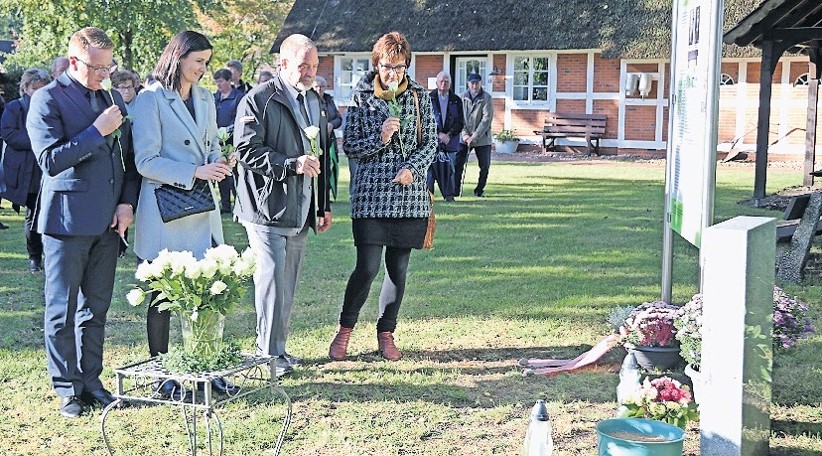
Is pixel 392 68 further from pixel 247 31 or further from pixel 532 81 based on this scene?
pixel 247 31

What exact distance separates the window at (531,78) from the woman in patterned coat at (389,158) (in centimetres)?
2232

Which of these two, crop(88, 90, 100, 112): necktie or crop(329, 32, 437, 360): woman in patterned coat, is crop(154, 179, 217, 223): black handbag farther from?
crop(329, 32, 437, 360): woman in patterned coat

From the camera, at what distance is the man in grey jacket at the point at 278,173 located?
18.9 feet

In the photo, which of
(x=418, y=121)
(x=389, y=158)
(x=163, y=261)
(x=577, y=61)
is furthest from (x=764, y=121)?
(x=163, y=261)

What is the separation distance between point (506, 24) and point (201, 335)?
24.9m

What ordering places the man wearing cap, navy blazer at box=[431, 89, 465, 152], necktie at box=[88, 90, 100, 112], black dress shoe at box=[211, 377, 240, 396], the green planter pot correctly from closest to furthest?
the green planter pot < necktie at box=[88, 90, 100, 112] < black dress shoe at box=[211, 377, 240, 396] < navy blazer at box=[431, 89, 465, 152] < the man wearing cap

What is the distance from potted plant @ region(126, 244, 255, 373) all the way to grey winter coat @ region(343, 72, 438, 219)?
83.6 inches

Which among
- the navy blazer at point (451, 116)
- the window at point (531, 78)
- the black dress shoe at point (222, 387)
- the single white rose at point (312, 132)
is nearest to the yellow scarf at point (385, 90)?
the single white rose at point (312, 132)

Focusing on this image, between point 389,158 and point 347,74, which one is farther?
point 347,74

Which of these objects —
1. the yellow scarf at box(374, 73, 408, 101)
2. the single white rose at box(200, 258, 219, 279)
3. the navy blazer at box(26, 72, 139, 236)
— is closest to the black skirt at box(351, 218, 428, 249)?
the yellow scarf at box(374, 73, 408, 101)

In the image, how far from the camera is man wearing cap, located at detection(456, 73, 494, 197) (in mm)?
15789

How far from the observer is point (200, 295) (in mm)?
4043

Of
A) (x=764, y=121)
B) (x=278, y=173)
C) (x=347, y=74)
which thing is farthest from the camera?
(x=347, y=74)

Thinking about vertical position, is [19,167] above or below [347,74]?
below
